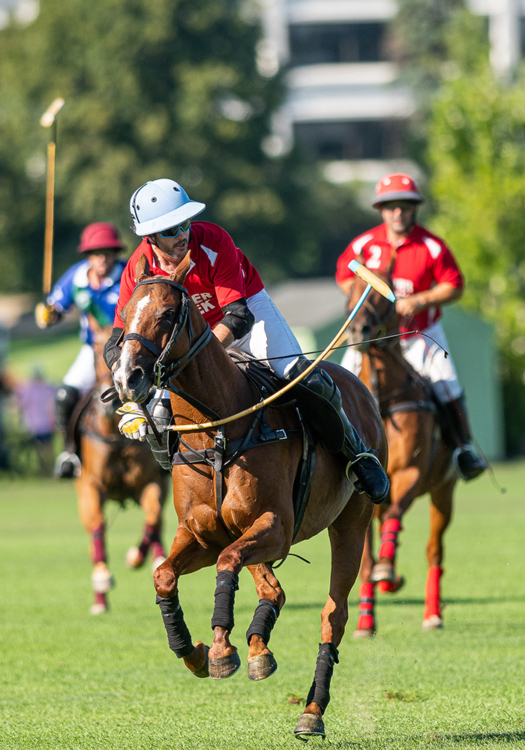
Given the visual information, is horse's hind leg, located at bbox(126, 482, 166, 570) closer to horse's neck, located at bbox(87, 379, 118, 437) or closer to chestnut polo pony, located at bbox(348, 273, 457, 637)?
horse's neck, located at bbox(87, 379, 118, 437)

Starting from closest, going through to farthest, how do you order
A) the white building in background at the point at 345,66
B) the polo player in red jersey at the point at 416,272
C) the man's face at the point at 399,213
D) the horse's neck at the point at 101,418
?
the polo player in red jersey at the point at 416,272 < the man's face at the point at 399,213 < the horse's neck at the point at 101,418 < the white building in background at the point at 345,66

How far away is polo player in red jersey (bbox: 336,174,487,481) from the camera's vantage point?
8.63 meters

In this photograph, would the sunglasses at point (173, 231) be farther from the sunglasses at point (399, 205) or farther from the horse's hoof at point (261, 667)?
the sunglasses at point (399, 205)

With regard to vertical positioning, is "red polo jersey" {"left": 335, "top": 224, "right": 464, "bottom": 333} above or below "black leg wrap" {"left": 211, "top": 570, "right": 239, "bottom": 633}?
above

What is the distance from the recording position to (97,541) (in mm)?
9812

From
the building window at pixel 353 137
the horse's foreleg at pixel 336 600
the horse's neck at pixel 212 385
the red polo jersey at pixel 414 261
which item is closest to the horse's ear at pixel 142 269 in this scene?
the horse's neck at pixel 212 385

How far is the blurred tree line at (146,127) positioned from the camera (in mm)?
40812

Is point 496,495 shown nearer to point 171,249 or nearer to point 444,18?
point 171,249

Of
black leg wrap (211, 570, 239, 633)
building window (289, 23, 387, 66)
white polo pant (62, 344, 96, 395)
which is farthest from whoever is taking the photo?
building window (289, 23, 387, 66)

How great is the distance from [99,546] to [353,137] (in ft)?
189

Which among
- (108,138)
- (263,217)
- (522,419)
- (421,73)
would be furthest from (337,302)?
(421,73)

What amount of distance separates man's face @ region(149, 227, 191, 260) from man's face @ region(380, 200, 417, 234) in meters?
3.66

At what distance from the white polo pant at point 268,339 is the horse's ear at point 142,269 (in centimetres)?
→ 87

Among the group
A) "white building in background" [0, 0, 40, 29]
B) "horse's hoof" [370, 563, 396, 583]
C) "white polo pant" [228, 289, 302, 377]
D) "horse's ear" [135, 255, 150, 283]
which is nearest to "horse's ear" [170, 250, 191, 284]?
"horse's ear" [135, 255, 150, 283]
